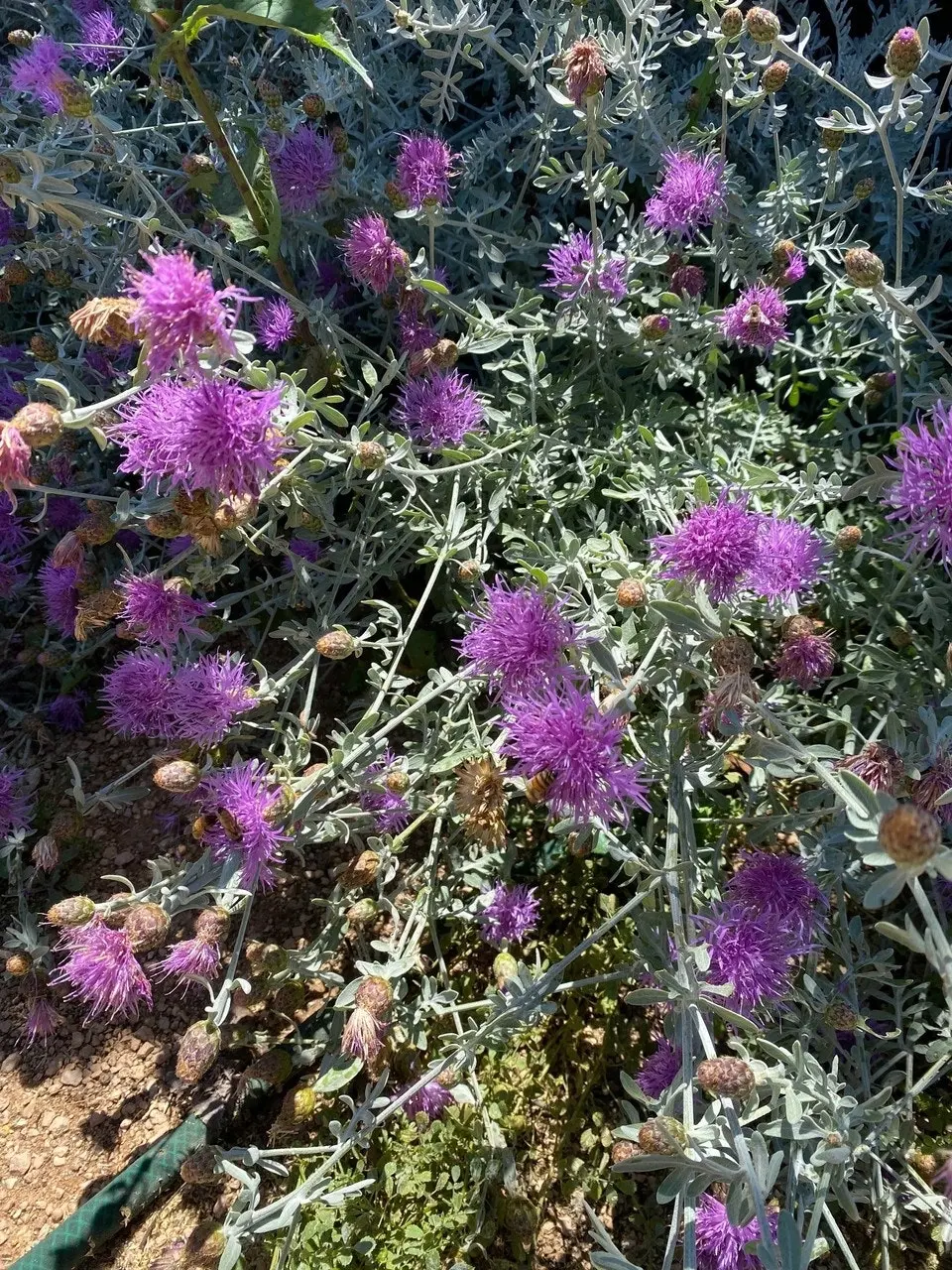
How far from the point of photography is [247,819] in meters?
1.77

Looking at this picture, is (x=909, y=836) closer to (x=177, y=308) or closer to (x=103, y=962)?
(x=177, y=308)

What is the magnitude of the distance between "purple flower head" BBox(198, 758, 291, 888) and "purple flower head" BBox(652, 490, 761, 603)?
0.89 m

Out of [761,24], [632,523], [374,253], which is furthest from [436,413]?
[761,24]

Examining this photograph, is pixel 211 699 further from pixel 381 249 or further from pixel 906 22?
pixel 906 22

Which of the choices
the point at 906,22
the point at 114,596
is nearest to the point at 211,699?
the point at 114,596

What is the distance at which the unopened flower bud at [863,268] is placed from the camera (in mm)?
1667

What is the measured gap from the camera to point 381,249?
2.06 meters

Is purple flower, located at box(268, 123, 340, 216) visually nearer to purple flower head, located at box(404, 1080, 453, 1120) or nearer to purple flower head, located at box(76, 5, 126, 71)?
purple flower head, located at box(76, 5, 126, 71)

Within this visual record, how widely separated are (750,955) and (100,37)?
2845mm

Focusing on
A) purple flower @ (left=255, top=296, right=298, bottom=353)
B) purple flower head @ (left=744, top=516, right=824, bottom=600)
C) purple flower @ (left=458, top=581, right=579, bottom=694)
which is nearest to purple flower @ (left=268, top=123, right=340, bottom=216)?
purple flower @ (left=255, top=296, right=298, bottom=353)

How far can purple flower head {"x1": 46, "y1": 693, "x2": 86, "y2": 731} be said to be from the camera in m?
2.57

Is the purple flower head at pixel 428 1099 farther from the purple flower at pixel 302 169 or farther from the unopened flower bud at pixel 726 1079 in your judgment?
the purple flower at pixel 302 169

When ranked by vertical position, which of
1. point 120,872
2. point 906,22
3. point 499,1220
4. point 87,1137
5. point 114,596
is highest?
point 906,22

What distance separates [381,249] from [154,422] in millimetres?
742
